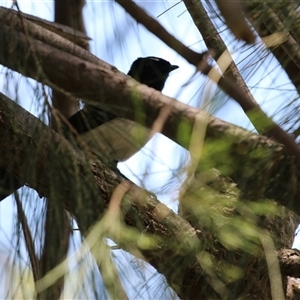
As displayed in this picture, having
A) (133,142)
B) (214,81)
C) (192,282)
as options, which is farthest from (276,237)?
(214,81)

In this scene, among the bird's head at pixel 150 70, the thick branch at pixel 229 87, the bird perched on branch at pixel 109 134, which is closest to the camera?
the thick branch at pixel 229 87

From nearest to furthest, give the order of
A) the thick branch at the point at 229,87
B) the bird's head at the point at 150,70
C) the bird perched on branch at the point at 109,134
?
the thick branch at the point at 229,87
the bird perched on branch at the point at 109,134
the bird's head at the point at 150,70

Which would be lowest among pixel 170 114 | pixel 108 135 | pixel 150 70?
pixel 170 114

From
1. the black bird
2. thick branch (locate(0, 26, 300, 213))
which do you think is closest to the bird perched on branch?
the black bird

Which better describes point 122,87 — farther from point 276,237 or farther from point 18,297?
point 276,237

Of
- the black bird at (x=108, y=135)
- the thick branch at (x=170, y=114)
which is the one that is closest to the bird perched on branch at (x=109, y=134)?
the black bird at (x=108, y=135)

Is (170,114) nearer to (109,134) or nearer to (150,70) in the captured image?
(109,134)

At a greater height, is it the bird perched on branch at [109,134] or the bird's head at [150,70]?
the bird's head at [150,70]

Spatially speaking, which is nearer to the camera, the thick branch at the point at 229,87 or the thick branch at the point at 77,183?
the thick branch at the point at 229,87

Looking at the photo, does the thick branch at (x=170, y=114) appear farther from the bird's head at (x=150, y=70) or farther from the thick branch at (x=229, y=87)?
the bird's head at (x=150, y=70)

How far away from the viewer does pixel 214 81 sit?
54.8 inches

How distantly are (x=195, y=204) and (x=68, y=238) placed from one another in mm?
304

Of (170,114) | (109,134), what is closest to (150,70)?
(109,134)

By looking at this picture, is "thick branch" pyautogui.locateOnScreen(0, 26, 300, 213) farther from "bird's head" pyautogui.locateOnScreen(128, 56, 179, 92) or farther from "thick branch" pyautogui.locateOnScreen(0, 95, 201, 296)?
"bird's head" pyautogui.locateOnScreen(128, 56, 179, 92)
